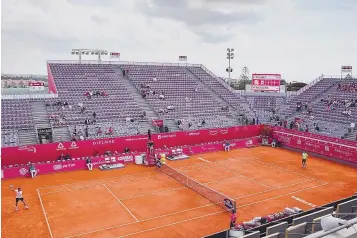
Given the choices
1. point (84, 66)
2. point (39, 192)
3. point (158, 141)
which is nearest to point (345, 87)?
point (158, 141)

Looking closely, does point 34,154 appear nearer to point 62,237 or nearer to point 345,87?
point 62,237

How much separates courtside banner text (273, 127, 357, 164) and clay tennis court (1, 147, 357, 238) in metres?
1.38

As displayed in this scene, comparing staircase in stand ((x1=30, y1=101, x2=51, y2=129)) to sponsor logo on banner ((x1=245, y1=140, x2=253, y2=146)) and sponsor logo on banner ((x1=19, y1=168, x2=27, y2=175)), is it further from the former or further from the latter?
sponsor logo on banner ((x1=245, y1=140, x2=253, y2=146))

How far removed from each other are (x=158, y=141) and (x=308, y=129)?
20.2 meters

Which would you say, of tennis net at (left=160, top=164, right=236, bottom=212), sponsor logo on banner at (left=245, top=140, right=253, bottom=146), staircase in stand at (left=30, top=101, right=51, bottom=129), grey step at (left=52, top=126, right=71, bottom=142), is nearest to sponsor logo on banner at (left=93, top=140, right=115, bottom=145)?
grey step at (left=52, top=126, right=71, bottom=142)

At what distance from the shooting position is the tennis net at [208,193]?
20.8 meters

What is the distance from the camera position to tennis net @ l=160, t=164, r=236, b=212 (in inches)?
819

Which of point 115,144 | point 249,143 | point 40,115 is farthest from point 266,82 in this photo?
point 40,115

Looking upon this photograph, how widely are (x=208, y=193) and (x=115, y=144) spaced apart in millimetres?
15294

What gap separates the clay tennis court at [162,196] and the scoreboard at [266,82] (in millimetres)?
23395

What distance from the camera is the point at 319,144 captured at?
3650cm

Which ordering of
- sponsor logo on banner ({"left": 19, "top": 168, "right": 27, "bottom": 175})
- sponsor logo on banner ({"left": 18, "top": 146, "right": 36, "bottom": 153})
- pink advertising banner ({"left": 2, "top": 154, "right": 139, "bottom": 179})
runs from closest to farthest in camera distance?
pink advertising banner ({"left": 2, "top": 154, "right": 139, "bottom": 179}), sponsor logo on banner ({"left": 19, "top": 168, "right": 27, "bottom": 175}), sponsor logo on banner ({"left": 18, "top": 146, "right": 36, "bottom": 153})

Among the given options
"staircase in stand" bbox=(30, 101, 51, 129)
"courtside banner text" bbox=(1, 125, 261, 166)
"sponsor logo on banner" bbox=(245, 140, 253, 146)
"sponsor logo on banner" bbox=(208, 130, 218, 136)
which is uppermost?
"staircase in stand" bbox=(30, 101, 51, 129)

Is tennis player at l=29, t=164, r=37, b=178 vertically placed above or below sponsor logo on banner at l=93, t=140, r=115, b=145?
below
